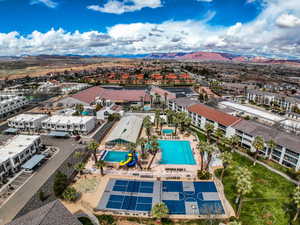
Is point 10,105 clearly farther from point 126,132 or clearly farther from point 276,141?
point 276,141

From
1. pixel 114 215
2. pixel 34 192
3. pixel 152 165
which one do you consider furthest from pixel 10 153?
pixel 152 165

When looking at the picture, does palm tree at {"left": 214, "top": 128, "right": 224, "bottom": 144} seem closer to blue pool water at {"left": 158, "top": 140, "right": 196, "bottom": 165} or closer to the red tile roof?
the red tile roof

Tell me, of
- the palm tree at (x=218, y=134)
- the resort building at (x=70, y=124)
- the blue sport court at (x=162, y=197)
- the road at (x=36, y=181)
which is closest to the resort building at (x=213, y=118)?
the palm tree at (x=218, y=134)

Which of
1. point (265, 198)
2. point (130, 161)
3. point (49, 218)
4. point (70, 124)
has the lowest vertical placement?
point (265, 198)

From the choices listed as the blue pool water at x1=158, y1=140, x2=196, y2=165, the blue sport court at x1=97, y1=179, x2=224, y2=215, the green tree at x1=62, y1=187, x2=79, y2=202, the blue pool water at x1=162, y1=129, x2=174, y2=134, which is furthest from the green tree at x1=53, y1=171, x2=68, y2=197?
the blue pool water at x1=162, y1=129, x2=174, y2=134

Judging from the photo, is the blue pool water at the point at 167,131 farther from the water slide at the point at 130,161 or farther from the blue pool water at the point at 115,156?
the water slide at the point at 130,161

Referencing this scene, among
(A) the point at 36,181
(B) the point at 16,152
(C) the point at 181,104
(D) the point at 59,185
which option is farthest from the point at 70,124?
(C) the point at 181,104
